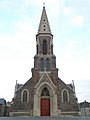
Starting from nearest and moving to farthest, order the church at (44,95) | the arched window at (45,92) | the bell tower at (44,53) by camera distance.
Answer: the church at (44,95), the arched window at (45,92), the bell tower at (44,53)

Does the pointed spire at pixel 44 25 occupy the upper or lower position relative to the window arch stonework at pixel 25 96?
upper

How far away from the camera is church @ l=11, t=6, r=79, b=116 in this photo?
3556cm

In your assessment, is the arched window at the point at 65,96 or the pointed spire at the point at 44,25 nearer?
the arched window at the point at 65,96

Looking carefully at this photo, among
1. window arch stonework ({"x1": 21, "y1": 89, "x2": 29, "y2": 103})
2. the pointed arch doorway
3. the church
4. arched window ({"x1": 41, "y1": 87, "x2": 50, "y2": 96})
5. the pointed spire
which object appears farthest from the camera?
A: the pointed spire

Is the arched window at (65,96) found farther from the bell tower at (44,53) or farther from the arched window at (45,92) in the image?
the bell tower at (44,53)

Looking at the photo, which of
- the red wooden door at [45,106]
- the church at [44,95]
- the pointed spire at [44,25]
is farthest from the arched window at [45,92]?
the pointed spire at [44,25]

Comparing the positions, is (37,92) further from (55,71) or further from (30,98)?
(55,71)

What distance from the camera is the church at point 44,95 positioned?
35.6 metres

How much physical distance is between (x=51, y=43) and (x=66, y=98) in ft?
34.7

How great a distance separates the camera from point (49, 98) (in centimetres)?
3647

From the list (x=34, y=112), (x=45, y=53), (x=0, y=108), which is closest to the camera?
(x=34, y=112)

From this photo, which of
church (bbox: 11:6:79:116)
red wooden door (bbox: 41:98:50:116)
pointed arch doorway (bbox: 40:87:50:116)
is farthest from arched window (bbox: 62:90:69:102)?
red wooden door (bbox: 41:98:50:116)

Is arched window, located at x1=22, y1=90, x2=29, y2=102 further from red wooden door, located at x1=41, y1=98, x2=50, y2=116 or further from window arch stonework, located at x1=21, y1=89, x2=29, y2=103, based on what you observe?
red wooden door, located at x1=41, y1=98, x2=50, y2=116

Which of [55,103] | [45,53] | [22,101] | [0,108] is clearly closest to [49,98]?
[55,103]
